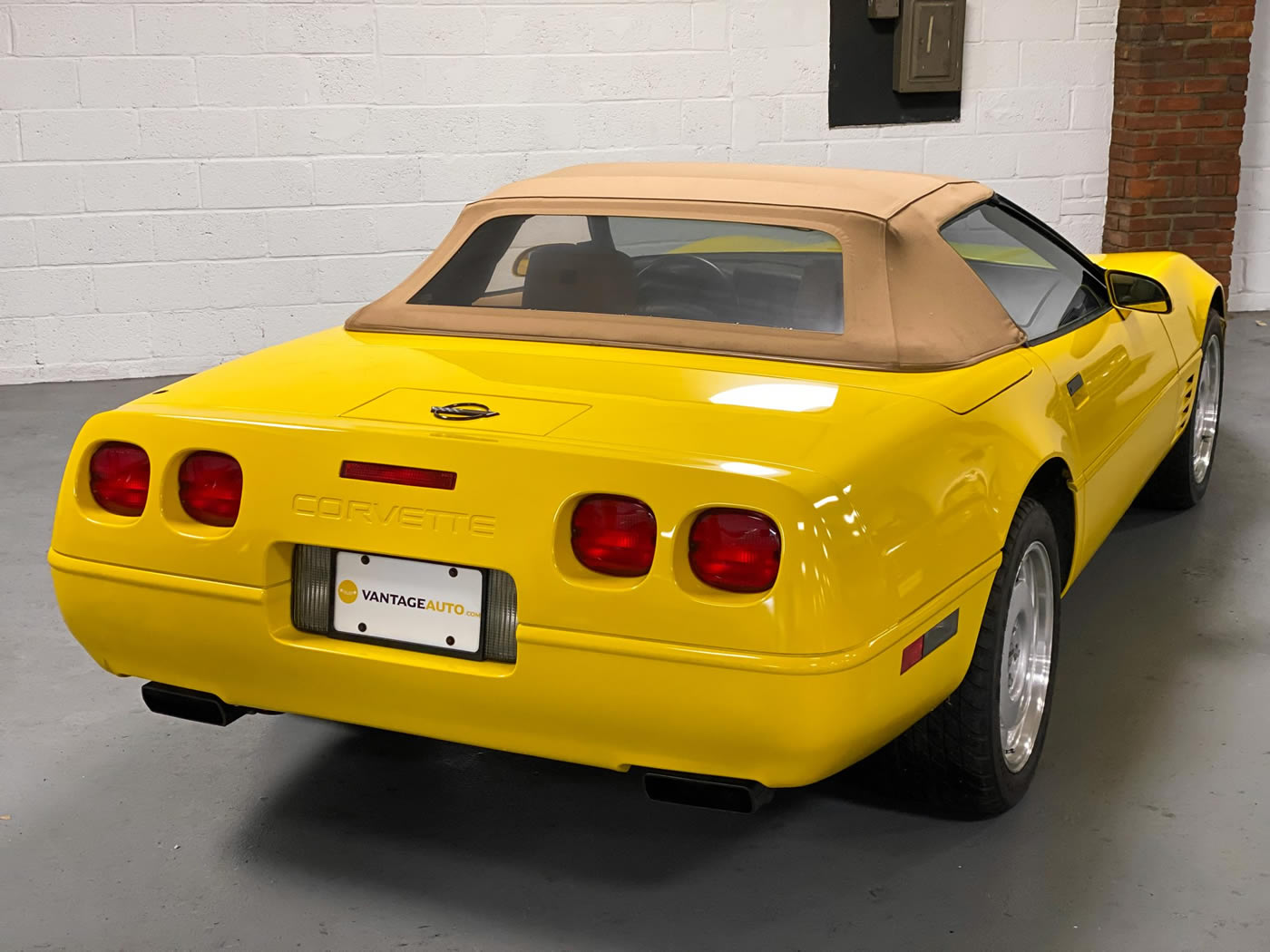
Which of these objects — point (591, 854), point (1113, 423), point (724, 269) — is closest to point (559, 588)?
point (591, 854)

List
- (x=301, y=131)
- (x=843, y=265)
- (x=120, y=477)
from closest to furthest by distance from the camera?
1. (x=120, y=477)
2. (x=843, y=265)
3. (x=301, y=131)

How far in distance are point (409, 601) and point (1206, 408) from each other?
345cm

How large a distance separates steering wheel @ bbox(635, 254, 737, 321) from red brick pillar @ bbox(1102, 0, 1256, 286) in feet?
18.6

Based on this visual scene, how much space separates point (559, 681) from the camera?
7.36ft

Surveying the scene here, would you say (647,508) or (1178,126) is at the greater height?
(1178,126)

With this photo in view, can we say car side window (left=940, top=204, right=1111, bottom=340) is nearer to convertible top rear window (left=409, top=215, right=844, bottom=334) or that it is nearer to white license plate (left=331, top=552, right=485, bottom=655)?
convertible top rear window (left=409, top=215, right=844, bottom=334)

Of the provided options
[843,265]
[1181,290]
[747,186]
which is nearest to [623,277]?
[747,186]

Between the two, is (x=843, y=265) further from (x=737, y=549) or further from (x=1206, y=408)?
(x=1206, y=408)

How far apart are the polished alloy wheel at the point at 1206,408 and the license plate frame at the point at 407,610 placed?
10.4 feet

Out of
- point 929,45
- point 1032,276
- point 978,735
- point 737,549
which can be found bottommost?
point 978,735

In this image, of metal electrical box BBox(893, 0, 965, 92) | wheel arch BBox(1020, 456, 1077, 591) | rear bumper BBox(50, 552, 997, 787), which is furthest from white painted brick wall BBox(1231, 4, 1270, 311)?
rear bumper BBox(50, 552, 997, 787)

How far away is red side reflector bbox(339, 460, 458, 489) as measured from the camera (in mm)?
2295

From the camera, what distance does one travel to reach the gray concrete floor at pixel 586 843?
2.46m

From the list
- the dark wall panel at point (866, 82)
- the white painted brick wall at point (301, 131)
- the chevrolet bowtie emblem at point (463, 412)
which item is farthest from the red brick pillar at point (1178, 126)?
the chevrolet bowtie emblem at point (463, 412)
